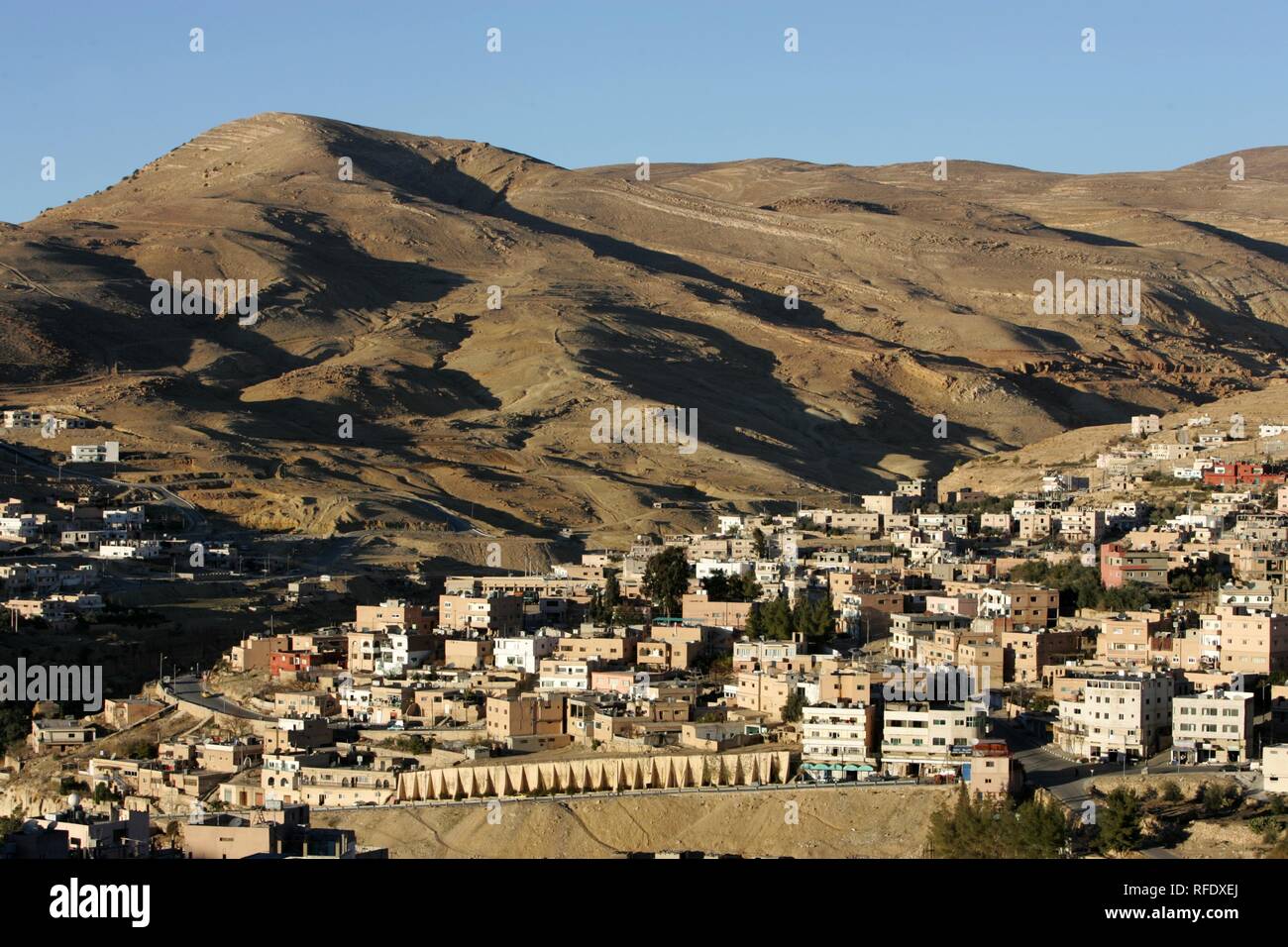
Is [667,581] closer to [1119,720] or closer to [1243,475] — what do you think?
[1119,720]

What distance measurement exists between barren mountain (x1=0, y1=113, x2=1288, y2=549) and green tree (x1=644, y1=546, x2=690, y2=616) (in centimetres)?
1797

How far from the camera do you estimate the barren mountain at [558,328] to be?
3002 inches

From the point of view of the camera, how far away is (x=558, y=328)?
101562 mm

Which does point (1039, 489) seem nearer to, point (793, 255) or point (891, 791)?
point (891, 791)

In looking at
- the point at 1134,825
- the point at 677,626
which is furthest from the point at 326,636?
the point at 1134,825

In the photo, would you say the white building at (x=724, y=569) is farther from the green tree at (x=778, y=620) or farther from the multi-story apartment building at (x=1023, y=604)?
the multi-story apartment building at (x=1023, y=604)

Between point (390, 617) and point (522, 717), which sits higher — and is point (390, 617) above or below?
above

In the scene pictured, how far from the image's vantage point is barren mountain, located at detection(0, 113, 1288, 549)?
250 feet

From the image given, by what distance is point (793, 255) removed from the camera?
138 m
